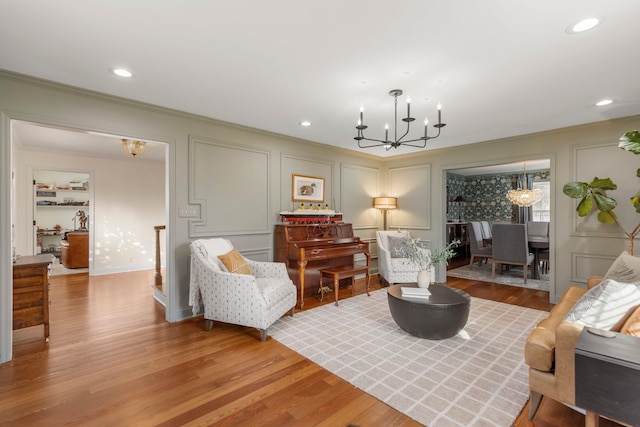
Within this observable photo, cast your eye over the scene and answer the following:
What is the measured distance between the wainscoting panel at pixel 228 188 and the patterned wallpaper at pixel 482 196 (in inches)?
235

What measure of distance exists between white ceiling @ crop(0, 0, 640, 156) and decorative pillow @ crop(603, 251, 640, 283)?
1574mm

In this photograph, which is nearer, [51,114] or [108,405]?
[108,405]

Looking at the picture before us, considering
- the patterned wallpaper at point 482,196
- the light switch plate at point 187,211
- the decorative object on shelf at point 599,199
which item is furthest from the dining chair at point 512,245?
the light switch plate at point 187,211

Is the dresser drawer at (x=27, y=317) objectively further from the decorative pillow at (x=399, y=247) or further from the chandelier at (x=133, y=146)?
the decorative pillow at (x=399, y=247)

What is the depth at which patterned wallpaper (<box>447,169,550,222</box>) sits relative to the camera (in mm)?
8156

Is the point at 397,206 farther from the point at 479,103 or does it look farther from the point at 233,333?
the point at 233,333

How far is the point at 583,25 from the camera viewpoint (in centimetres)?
185

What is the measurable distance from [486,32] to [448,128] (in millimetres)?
2325

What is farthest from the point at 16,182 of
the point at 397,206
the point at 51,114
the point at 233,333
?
the point at 397,206

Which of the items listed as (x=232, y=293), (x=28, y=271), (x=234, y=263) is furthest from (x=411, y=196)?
(x=28, y=271)

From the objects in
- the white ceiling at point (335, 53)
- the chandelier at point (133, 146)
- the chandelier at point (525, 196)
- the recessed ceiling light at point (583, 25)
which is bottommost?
the chandelier at point (525, 196)

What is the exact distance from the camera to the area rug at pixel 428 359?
1.93 m

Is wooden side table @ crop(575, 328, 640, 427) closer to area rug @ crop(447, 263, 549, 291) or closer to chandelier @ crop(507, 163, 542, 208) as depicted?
area rug @ crop(447, 263, 549, 291)

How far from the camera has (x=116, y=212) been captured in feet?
20.4
